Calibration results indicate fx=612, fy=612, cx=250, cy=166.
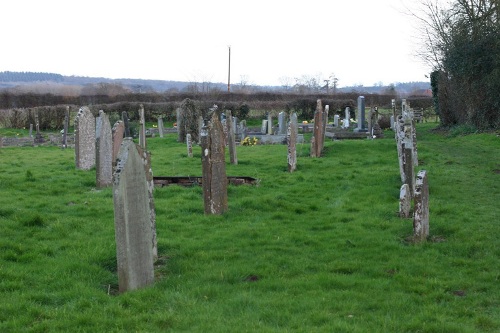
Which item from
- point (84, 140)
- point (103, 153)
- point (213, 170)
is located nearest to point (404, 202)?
point (213, 170)

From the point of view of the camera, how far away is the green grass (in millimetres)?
5934

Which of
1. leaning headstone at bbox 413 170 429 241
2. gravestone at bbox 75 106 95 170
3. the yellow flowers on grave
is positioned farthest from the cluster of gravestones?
the yellow flowers on grave

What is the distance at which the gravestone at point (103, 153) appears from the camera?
552 inches

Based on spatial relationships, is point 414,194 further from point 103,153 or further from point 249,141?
point 249,141

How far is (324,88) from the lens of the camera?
74.9 metres

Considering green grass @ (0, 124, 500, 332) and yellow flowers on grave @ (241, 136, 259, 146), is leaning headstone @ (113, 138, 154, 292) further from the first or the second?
yellow flowers on grave @ (241, 136, 259, 146)

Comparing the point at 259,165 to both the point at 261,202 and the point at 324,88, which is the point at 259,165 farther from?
the point at 324,88

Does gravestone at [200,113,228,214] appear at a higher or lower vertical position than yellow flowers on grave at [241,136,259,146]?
higher

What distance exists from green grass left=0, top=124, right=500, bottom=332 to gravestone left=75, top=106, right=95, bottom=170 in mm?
3368

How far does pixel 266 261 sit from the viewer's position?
791cm

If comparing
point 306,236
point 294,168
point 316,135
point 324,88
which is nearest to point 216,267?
point 306,236

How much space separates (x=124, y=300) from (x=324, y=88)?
70.1 meters

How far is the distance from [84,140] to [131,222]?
1178 cm

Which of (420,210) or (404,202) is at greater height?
(420,210)
